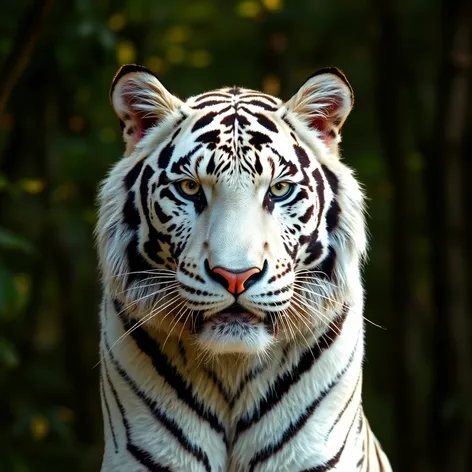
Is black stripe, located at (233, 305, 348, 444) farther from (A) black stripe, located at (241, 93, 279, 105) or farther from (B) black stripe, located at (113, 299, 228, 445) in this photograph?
(A) black stripe, located at (241, 93, 279, 105)

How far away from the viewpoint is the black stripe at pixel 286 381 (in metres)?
4.68

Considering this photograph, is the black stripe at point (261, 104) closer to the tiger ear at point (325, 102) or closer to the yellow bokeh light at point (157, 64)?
the tiger ear at point (325, 102)

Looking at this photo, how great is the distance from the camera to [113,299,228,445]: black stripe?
4.66m

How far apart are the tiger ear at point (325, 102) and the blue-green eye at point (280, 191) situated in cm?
43

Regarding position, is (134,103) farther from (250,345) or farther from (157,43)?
(157,43)

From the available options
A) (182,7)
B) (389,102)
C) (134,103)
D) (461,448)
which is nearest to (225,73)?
(182,7)

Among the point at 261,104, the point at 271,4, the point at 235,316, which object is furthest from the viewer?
the point at 271,4

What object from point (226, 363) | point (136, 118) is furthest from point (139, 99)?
point (226, 363)

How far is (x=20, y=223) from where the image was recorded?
12.3 metres

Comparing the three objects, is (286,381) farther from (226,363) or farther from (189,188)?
(189,188)

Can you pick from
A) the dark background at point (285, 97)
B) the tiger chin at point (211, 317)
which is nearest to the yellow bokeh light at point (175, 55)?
the dark background at point (285, 97)

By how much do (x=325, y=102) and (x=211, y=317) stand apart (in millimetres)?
1118

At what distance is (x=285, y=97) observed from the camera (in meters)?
12.2

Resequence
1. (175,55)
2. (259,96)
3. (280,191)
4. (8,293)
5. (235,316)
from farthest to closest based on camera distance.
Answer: (175,55), (8,293), (259,96), (280,191), (235,316)
